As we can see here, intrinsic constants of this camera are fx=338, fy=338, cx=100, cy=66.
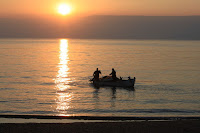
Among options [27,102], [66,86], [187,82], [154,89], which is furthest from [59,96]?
[187,82]

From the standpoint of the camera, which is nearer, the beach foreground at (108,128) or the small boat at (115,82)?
the beach foreground at (108,128)

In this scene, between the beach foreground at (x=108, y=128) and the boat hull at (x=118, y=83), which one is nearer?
the beach foreground at (x=108, y=128)

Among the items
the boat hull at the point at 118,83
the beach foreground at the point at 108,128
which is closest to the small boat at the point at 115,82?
the boat hull at the point at 118,83

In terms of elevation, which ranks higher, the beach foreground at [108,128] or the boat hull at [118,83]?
the boat hull at [118,83]

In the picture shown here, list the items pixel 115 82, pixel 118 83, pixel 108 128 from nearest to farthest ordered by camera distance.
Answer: pixel 108 128
pixel 118 83
pixel 115 82

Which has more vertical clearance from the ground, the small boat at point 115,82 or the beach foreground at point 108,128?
the small boat at point 115,82

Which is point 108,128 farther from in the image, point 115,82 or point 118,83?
point 115,82

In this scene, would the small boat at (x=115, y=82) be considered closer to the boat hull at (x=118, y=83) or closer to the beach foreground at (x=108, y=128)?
the boat hull at (x=118, y=83)

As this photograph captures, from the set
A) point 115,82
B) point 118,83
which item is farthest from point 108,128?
point 115,82

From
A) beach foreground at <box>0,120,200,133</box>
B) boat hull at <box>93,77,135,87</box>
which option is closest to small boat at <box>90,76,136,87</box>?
boat hull at <box>93,77,135,87</box>

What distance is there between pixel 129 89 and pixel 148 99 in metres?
8.15

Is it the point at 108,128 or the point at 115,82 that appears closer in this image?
the point at 108,128

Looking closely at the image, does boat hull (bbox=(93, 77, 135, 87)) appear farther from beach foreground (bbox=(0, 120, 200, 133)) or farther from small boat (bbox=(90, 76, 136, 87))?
beach foreground (bbox=(0, 120, 200, 133))

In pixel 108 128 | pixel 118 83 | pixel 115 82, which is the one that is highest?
pixel 115 82
